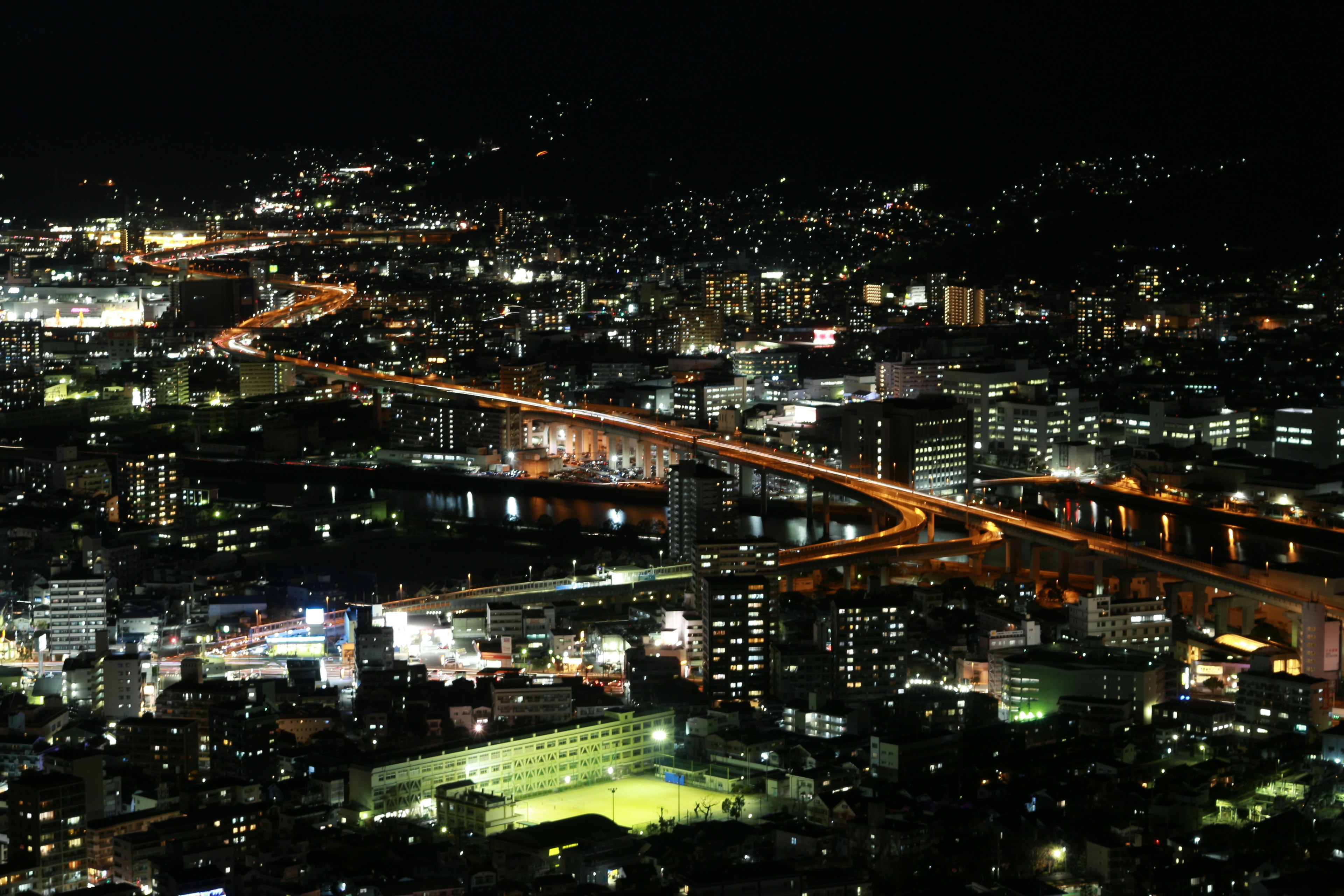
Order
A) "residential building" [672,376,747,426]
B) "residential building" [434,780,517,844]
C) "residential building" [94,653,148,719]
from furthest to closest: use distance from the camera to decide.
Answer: "residential building" [672,376,747,426], "residential building" [94,653,148,719], "residential building" [434,780,517,844]

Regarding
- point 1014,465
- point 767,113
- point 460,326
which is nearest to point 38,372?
point 460,326

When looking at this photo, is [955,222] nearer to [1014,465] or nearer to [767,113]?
[767,113]

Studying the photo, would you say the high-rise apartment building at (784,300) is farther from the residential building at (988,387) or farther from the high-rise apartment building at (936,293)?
the residential building at (988,387)

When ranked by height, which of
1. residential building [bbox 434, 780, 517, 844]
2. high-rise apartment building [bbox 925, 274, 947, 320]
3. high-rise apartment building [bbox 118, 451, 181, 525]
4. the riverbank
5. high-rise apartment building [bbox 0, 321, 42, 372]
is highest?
high-rise apartment building [bbox 925, 274, 947, 320]

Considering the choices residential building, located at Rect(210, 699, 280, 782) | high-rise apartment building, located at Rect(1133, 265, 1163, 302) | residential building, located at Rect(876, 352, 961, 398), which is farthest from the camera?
high-rise apartment building, located at Rect(1133, 265, 1163, 302)

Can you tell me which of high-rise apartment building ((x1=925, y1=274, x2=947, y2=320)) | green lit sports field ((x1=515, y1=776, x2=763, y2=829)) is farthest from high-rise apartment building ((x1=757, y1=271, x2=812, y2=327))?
green lit sports field ((x1=515, y1=776, x2=763, y2=829))

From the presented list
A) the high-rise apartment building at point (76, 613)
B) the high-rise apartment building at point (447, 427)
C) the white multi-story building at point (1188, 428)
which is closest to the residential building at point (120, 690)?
the high-rise apartment building at point (76, 613)

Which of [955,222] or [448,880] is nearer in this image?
[448,880]

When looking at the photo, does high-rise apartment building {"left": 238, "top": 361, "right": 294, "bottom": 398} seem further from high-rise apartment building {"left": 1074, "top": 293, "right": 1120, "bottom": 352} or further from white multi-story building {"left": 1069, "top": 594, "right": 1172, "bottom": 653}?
white multi-story building {"left": 1069, "top": 594, "right": 1172, "bottom": 653}
